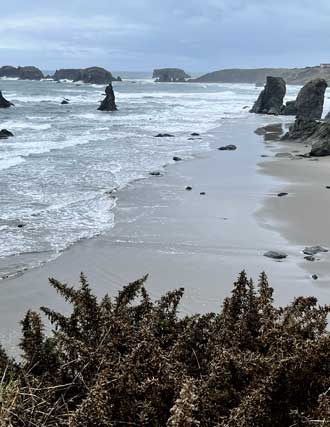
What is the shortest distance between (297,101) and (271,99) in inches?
281

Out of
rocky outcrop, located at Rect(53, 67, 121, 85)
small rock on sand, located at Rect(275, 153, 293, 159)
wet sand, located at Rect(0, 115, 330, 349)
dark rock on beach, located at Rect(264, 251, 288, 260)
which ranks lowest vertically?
wet sand, located at Rect(0, 115, 330, 349)

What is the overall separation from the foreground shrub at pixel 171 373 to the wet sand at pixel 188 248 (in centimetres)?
338

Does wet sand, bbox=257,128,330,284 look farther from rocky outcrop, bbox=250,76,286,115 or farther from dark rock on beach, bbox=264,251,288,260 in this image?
rocky outcrop, bbox=250,76,286,115

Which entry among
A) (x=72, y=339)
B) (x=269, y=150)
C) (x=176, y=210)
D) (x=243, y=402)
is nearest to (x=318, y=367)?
(x=243, y=402)

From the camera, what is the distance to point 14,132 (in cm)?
3064

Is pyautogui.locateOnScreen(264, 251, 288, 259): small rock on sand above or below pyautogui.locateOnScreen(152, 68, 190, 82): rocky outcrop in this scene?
below

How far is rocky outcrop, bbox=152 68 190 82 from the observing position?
16638 centimetres

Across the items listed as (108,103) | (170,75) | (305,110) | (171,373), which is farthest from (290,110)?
(170,75)

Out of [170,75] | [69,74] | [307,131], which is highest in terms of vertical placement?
[170,75]

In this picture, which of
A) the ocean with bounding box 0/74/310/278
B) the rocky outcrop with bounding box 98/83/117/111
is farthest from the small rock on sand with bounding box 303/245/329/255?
the rocky outcrop with bounding box 98/83/117/111

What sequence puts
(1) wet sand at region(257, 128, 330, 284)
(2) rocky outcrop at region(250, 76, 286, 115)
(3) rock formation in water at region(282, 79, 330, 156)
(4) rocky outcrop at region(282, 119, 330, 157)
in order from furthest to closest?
(2) rocky outcrop at region(250, 76, 286, 115) → (4) rocky outcrop at region(282, 119, 330, 157) → (3) rock formation in water at region(282, 79, 330, 156) → (1) wet sand at region(257, 128, 330, 284)

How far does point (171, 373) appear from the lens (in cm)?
252

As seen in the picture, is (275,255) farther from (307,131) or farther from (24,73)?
(24,73)

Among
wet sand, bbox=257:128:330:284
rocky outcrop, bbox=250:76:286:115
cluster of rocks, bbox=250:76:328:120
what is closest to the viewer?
wet sand, bbox=257:128:330:284
